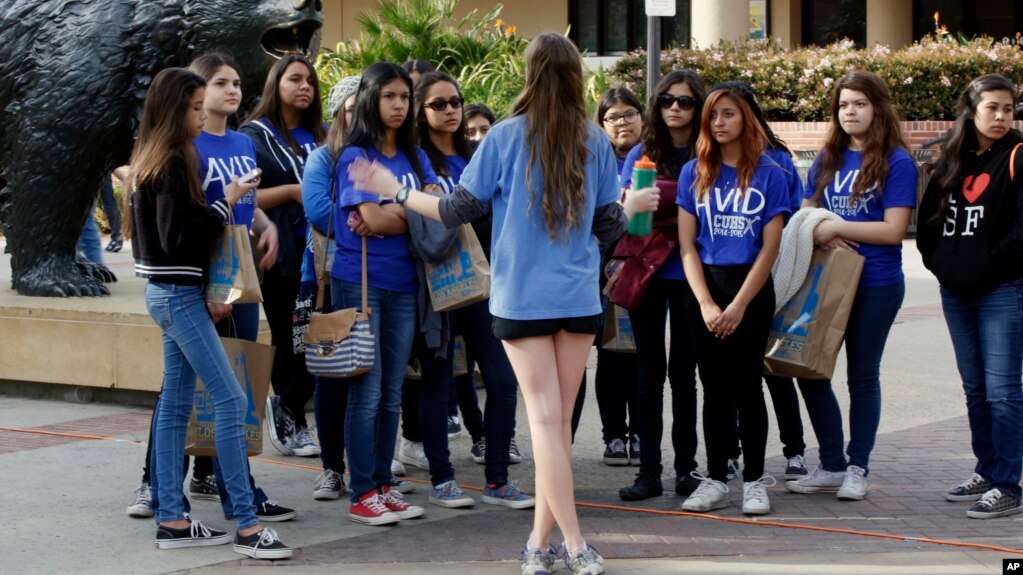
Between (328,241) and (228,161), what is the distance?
493 mm

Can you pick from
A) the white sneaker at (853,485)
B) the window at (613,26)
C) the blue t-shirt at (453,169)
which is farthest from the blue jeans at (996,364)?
the window at (613,26)

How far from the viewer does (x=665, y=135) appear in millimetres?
5883

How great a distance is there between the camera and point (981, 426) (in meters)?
5.70

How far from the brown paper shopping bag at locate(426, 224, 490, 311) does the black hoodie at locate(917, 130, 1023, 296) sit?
1848mm

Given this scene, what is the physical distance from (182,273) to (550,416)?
1.39m

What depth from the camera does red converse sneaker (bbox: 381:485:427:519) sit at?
5453 mm

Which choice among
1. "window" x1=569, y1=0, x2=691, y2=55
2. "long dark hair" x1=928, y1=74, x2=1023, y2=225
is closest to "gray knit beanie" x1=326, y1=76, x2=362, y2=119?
"long dark hair" x1=928, y1=74, x2=1023, y2=225

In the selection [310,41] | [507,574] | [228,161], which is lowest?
[507,574]

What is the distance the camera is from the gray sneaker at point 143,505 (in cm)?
545

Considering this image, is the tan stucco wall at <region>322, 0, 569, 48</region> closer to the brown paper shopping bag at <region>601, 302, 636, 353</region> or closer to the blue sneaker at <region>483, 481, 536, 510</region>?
the brown paper shopping bag at <region>601, 302, 636, 353</region>

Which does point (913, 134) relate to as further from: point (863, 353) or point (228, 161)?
point (228, 161)

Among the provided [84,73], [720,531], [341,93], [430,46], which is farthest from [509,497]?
[430,46]

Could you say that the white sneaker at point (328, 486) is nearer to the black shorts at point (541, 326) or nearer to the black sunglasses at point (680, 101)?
the black shorts at point (541, 326)

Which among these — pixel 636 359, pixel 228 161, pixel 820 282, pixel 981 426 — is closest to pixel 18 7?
pixel 228 161
